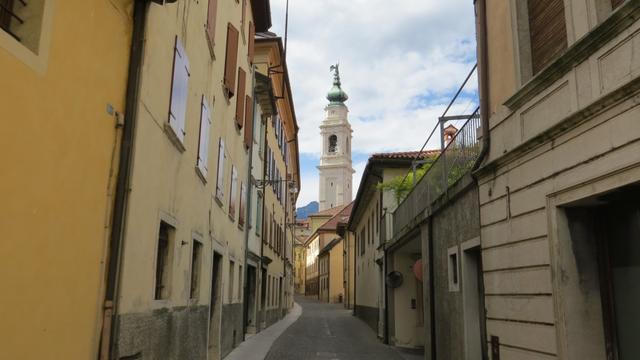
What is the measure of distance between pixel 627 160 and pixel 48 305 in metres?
4.59

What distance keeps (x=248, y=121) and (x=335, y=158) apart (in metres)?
80.8

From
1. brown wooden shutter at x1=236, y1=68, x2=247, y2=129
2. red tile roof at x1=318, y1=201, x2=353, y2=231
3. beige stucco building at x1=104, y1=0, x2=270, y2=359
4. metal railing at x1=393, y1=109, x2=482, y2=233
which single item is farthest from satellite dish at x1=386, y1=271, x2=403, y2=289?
red tile roof at x1=318, y1=201, x2=353, y2=231

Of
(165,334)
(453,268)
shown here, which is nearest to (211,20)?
(165,334)

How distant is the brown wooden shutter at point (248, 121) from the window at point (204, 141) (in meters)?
6.52

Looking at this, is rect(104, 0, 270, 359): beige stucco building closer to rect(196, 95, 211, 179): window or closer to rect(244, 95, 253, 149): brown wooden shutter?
rect(196, 95, 211, 179): window

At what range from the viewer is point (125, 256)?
231 inches

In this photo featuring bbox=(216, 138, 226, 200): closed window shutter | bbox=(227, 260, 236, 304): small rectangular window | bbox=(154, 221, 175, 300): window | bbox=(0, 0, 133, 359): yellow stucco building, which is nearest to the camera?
bbox=(0, 0, 133, 359): yellow stucco building

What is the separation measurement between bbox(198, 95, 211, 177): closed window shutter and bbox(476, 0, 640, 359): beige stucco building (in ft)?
17.0

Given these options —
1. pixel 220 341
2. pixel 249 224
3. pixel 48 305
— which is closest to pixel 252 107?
pixel 249 224

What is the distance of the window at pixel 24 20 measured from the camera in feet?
12.8

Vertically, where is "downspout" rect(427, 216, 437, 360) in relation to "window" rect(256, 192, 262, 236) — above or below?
below

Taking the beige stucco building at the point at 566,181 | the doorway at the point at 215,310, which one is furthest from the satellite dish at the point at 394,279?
the beige stucco building at the point at 566,181

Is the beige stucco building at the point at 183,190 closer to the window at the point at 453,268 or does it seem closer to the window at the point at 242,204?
the window at the point at 242,204

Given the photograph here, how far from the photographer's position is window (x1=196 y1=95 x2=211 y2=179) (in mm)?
10281
